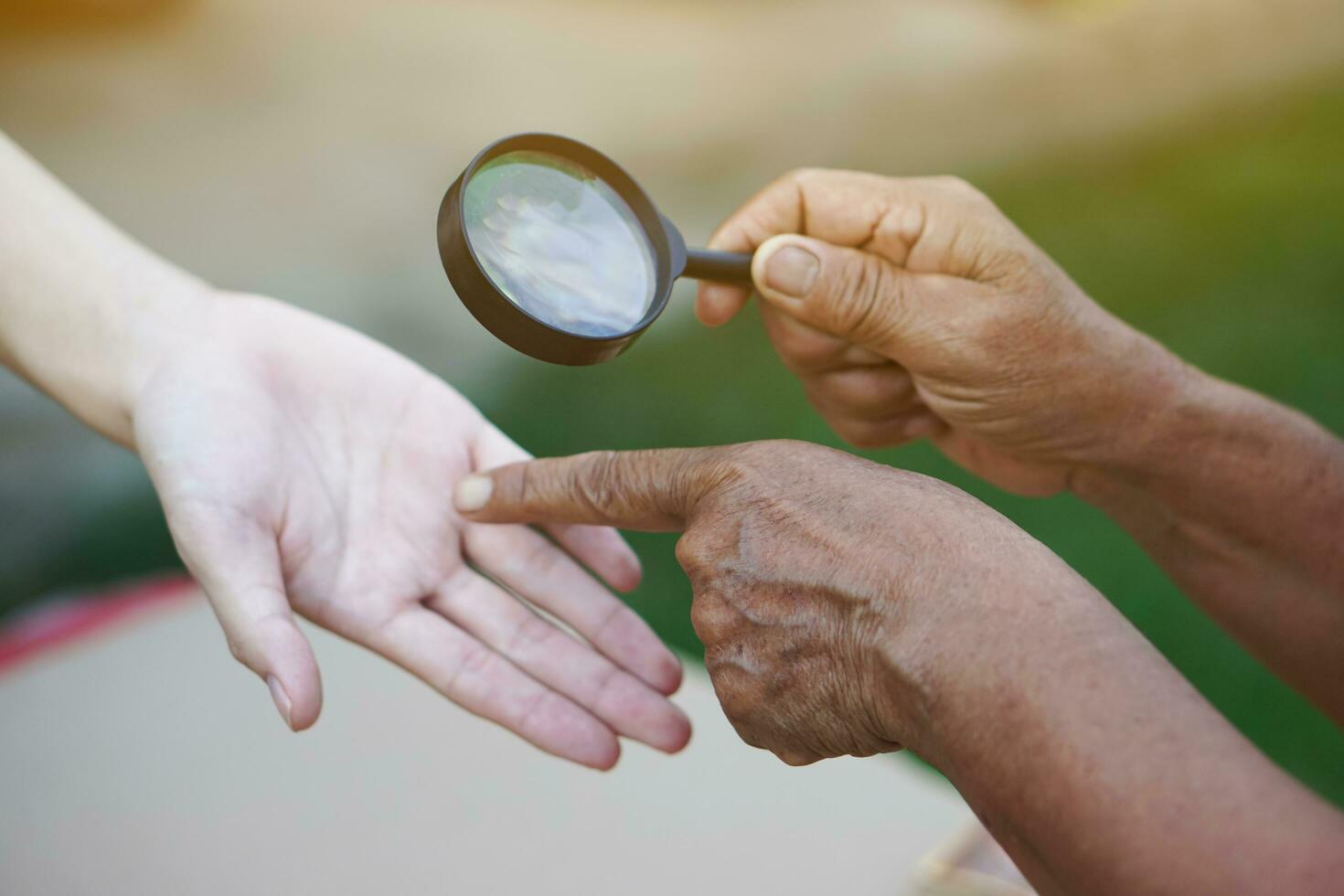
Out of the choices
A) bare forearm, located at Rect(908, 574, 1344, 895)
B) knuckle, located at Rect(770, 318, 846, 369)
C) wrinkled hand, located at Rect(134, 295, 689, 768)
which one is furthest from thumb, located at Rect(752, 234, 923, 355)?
bare forearm, located at Rect(908, 574, 1344, 895)

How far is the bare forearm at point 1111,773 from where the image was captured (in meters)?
0.80

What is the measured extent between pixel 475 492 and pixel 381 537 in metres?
0.17

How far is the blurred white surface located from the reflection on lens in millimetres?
1041

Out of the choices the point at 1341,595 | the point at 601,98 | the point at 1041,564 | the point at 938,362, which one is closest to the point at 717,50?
the point at 601,98

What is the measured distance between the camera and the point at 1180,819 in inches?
32.1

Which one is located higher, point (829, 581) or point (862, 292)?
point (862, 292)

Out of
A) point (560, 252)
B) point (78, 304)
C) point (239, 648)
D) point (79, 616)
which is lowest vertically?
point (79, 616)

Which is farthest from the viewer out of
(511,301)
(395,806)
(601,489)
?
(395,806)

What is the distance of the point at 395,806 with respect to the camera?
201cm

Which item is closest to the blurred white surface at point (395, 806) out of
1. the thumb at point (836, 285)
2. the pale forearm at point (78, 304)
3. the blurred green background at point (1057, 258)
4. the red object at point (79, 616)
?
the red object at point (79, 616)

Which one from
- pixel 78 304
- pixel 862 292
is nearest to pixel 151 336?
pixel 78 304

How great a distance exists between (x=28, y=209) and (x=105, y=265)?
143mm

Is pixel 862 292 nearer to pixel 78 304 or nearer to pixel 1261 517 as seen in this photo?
pixel 1261 517

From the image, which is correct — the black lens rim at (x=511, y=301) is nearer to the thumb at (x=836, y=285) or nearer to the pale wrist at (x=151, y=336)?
the thumb at (x=836, y=285)
